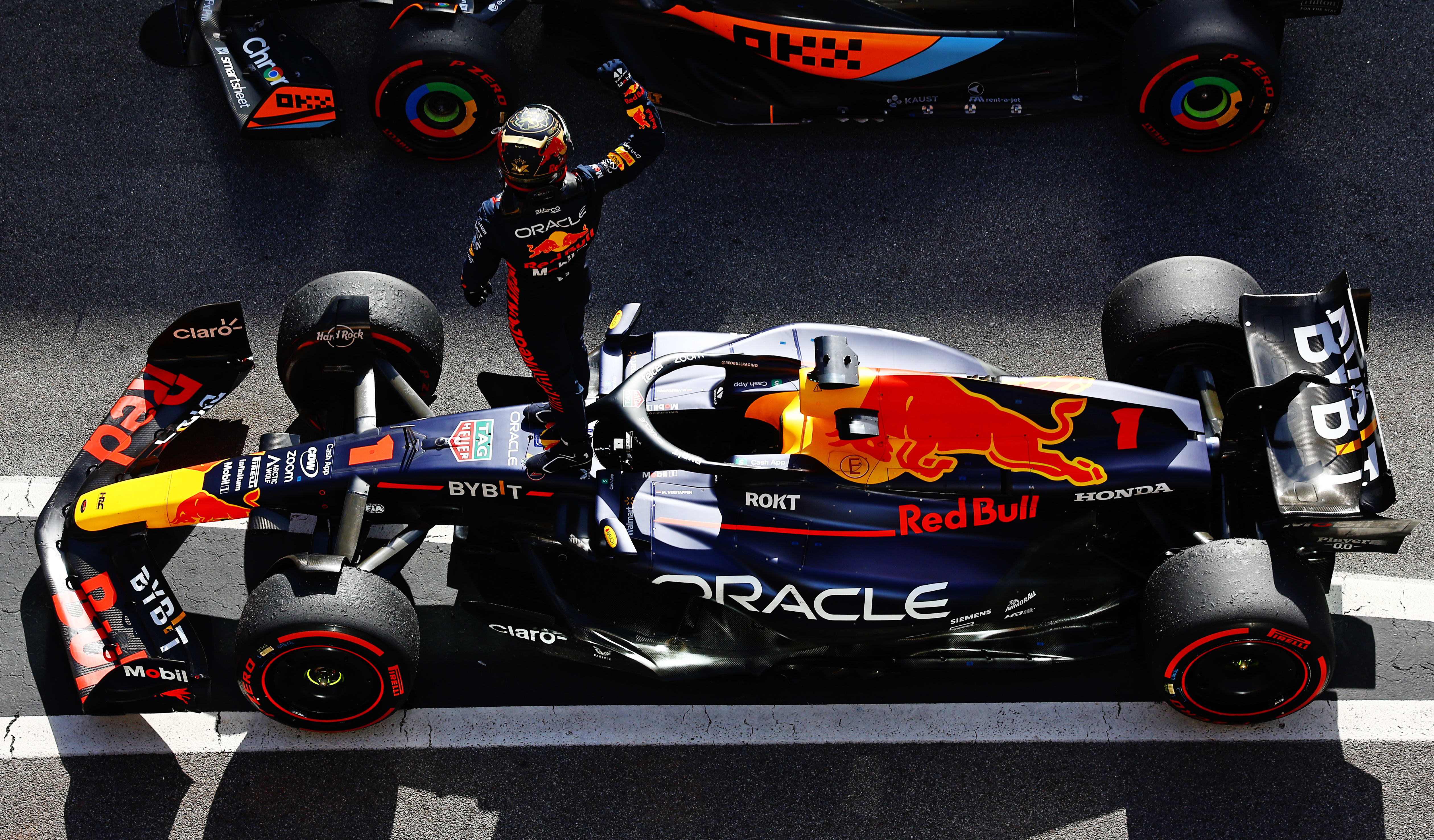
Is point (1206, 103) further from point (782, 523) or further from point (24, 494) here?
point (24, 494)

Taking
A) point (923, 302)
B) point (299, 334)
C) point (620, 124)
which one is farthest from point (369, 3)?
point (923, 302)

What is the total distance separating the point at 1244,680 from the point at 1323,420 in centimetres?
93

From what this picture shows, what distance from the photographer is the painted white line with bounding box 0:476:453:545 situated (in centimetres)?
536

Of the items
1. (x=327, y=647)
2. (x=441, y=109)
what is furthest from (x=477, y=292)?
(x=441, y=109)

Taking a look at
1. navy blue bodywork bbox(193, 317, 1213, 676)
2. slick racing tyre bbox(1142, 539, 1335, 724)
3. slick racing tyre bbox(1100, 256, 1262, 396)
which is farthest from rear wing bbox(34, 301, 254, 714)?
slick racing tyre bbox(1100, 256, 1262, 396)

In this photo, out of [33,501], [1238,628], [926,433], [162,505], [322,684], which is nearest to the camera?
[1238,628]

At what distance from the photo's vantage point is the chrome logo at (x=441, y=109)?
637 cm

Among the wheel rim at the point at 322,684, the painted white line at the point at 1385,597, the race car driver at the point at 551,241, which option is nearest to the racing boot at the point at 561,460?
the race car driver at the point at 551,241

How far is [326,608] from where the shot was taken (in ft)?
14.0

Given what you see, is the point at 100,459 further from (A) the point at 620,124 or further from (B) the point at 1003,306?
(B) the point at 1003,306

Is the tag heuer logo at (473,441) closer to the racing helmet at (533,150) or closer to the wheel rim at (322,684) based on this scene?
the wheel rim at (322,684)

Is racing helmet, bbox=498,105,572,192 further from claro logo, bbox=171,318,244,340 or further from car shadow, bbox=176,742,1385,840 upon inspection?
car shadow, bbox=176,742,1385,840

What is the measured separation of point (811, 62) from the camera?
20.7ft

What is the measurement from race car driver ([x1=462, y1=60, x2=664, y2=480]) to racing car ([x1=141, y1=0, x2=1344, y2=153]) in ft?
5.90
